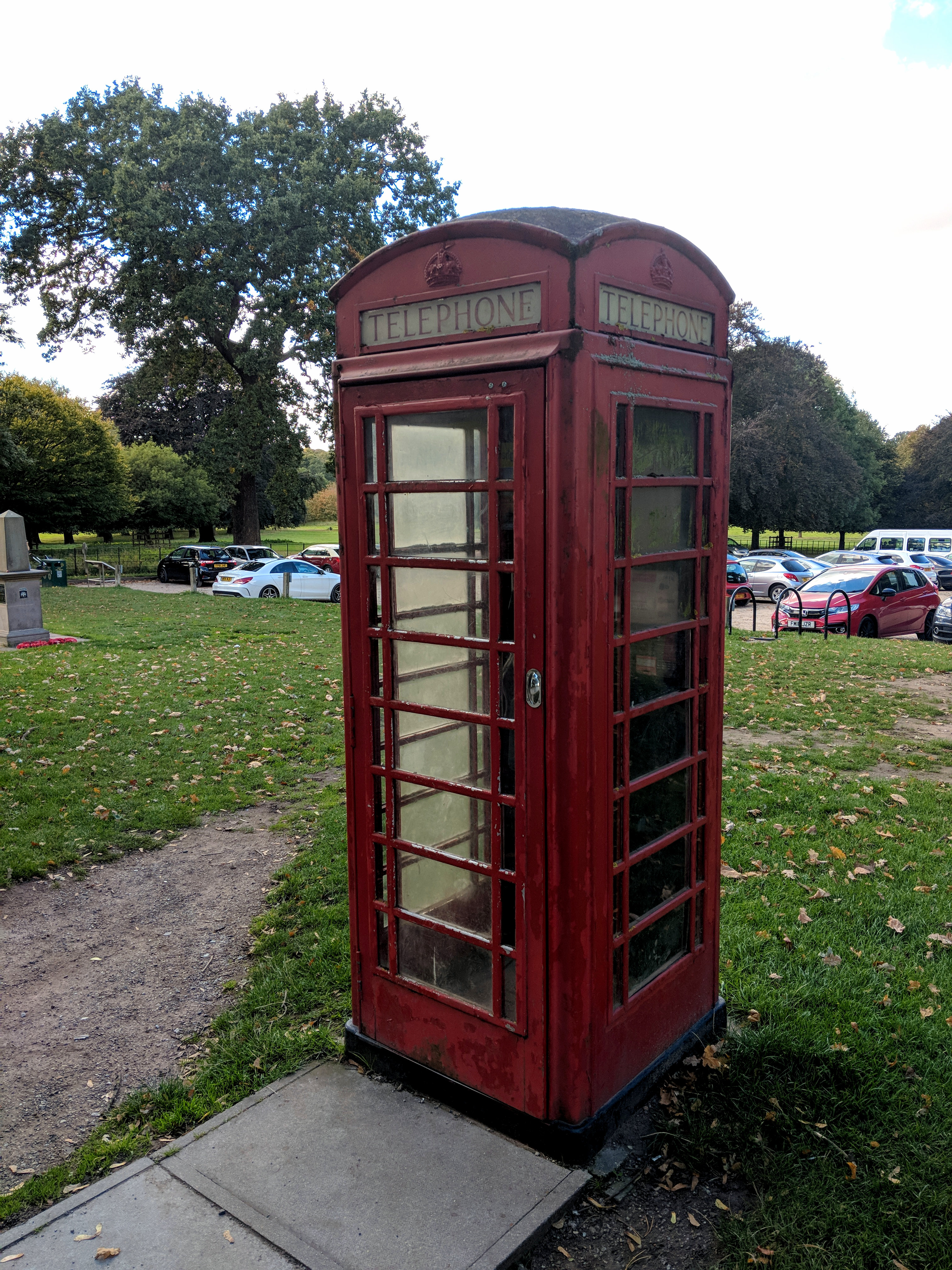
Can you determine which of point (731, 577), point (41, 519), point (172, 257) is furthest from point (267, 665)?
point (41, 519)

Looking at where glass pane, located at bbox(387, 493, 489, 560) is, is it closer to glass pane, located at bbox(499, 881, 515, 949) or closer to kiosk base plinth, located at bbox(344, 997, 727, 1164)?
glass pane, located at bbox(499, 881, 515, 949)

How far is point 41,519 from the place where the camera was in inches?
1518

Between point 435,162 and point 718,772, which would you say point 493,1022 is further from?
point 435,162

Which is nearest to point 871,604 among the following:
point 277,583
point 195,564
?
point 277,583

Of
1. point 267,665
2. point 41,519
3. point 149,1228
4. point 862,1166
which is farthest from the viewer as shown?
point 41,519

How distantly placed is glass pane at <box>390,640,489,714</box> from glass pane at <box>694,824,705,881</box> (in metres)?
0.98

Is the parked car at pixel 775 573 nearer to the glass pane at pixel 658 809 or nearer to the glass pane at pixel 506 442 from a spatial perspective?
the glass pane at pixel 658 809

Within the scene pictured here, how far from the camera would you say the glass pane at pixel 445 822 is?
139 inches

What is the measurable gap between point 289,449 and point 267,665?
2183 cm

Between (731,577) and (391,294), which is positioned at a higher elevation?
(391,294)

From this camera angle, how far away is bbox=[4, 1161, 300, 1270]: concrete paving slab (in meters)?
2.73

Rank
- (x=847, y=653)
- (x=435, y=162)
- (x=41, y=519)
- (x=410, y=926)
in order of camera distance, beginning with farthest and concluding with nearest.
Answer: (x=41, y=519)
(x=435, y=162)
(x=847, y=653)
(x=410, y=926)

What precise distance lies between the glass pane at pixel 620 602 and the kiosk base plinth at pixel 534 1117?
1.68 meters

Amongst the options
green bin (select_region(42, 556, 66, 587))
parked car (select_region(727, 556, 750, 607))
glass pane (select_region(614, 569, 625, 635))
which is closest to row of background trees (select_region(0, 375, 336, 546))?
green bin (select_region(42, 556, 66, 587))
